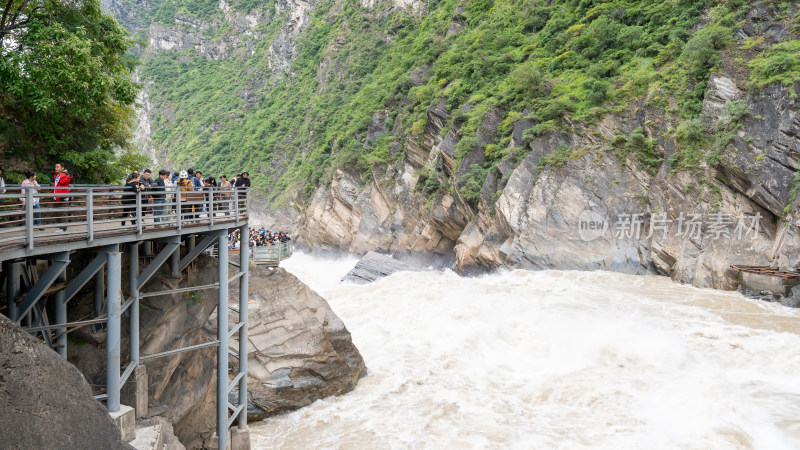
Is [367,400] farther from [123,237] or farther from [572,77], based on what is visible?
[572,77]

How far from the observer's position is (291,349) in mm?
13297

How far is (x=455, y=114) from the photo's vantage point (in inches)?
1298

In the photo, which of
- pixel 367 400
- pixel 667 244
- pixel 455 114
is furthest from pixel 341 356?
pixel 455 114

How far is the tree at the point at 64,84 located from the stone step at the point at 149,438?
6785 millimetres

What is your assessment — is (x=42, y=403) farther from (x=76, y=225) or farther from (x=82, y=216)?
(x=76, y=225)

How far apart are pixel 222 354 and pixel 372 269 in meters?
18.2

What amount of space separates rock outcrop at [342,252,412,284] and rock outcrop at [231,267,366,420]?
12.8 meters

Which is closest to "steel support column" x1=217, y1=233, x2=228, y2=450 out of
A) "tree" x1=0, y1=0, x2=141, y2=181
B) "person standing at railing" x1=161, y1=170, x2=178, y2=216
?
"person standing at railing" x1=161, y1=170, x2=178, y2=216

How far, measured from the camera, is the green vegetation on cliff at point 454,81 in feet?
81.1

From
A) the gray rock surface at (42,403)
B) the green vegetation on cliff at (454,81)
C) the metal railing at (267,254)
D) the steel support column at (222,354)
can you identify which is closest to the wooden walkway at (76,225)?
the steel support column at (222,354)

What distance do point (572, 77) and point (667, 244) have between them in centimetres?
1264

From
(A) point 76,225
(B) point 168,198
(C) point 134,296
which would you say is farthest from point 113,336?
(B) point 168,198

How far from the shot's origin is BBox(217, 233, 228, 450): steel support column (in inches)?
411

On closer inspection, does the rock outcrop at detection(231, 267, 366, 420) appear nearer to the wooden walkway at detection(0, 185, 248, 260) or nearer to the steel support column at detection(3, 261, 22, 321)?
the wooden walkway at detection(0, 185, 248, 260)
